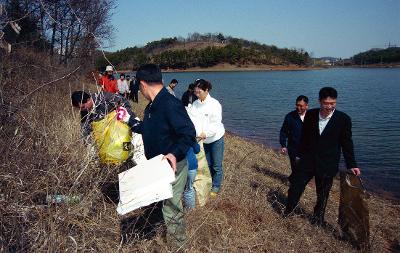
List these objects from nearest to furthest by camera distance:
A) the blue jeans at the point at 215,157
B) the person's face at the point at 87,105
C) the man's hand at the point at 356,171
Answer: the man's hand at the point at 356,171, the person's face at the point at 87,105, the blue jeans at the point at 215,157

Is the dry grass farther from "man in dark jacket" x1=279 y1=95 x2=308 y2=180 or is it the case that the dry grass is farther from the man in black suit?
"man in dark jacket" x1=279 y1=95 x2=308 y2=180

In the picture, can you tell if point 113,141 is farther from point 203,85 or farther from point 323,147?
point 323,147

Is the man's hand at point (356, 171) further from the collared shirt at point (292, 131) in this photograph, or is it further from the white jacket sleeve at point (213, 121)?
the collared shirt at point (292, 131)

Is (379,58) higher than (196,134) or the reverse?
the reverse

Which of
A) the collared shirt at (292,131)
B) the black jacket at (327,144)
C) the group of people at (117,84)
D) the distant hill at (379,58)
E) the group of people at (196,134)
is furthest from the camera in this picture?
the distant hill at (379,58)

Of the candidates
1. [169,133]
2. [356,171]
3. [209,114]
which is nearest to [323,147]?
[356,171]

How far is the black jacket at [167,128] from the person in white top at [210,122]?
2.18 metres

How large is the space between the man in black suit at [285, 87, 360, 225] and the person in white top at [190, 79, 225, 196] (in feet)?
4.15

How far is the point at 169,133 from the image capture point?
3191 mm

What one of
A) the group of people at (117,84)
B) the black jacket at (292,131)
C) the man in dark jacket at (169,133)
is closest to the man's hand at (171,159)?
the man in dark jacket at (169,133)

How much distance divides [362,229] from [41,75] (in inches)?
212

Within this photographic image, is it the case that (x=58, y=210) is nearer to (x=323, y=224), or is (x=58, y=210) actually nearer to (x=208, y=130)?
(x=208, y=130)

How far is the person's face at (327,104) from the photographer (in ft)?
15.3

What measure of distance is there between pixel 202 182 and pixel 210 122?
105cm
